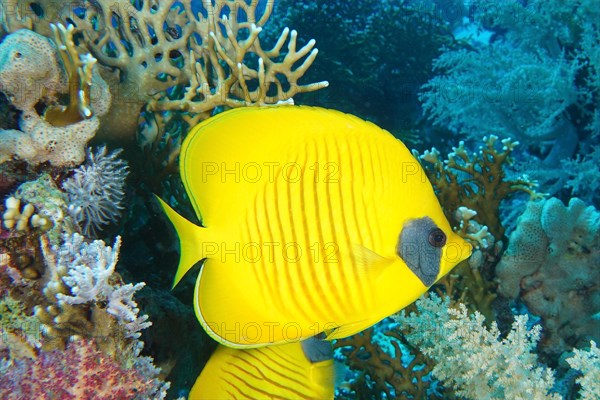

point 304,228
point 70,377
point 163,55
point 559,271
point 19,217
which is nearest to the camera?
point 304,228

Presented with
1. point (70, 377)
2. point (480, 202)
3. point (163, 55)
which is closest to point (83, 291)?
point (70, 377)

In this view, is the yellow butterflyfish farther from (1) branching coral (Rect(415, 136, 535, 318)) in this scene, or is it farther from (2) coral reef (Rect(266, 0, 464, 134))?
(2) coral reef (Rect(266, 0, 464, 134))

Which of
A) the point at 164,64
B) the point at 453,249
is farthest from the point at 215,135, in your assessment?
the point at 164,64

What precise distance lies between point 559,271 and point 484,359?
1145 mm

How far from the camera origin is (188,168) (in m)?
1.38

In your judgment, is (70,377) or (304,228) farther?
(70,377)

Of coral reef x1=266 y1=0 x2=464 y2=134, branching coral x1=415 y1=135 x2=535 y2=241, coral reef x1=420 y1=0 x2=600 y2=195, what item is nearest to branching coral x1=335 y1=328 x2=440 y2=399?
branching coral x1=415 y1=135 x2=535 y2=241

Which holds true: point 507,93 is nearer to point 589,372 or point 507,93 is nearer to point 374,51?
point 374,51

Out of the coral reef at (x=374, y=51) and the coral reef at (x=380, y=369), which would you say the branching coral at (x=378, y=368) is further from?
the coral reef at (x=374, y=51)

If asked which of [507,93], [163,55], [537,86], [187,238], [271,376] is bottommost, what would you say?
[271,376]

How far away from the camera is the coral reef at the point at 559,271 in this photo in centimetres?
280

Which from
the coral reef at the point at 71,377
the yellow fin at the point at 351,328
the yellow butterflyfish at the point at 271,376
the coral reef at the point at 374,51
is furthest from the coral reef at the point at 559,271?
the coral reef at the point at 374,51

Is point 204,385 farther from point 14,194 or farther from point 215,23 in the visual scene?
point 215,23

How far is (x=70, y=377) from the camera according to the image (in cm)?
138
